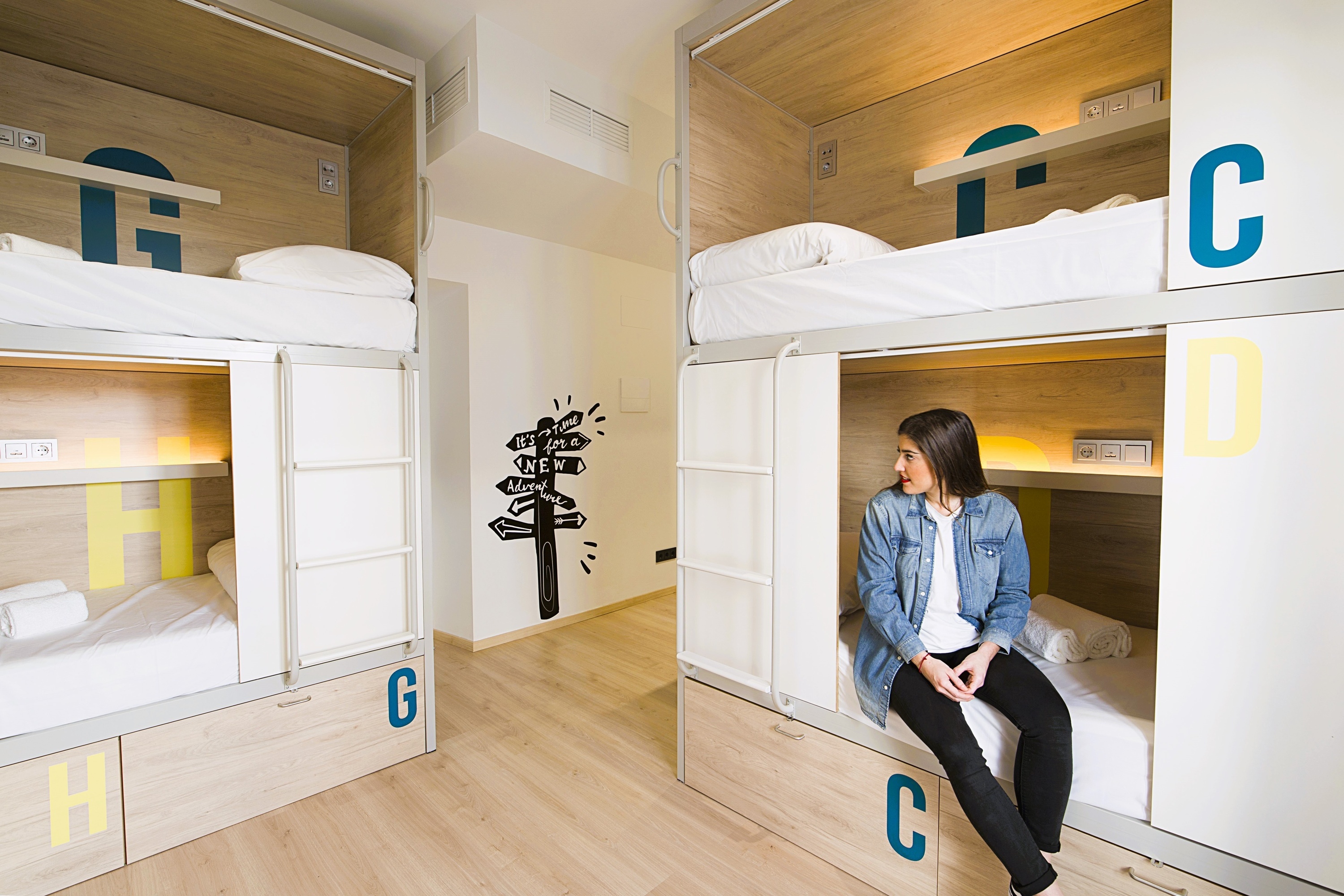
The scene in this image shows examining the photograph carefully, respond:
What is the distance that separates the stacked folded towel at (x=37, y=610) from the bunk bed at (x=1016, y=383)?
1964 mm

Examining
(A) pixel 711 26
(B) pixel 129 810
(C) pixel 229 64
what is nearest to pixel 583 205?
(A) pixel 711 26

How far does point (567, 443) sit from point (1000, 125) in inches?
109

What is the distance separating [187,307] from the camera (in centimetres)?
185

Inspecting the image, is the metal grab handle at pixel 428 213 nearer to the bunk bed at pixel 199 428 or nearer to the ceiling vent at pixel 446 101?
the bunk bed at pixel 199 428

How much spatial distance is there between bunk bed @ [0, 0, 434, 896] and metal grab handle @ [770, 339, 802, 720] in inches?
53.2

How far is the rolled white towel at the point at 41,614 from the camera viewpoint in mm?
1826

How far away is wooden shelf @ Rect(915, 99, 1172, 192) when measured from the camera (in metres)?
1.78

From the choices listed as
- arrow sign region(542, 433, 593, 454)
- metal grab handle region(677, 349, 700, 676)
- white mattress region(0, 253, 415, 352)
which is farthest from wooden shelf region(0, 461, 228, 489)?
metal grab handle region(677, 349, 700, 676)

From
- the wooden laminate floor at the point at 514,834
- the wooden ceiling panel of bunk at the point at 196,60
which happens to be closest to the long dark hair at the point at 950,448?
the wooden laminate floor at the point at 514,834

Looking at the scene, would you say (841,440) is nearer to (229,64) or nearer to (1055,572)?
(1055,572)

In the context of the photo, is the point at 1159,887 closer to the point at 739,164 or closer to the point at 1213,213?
the point at 1213,213

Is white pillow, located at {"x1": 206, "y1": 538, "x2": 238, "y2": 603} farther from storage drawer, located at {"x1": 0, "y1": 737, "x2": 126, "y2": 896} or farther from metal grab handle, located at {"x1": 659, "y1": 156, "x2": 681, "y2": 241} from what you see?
metal grab handle, located at {"x1": 659, "y1": 156, "x2": 681, "y2": 241}

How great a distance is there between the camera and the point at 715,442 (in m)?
2.03

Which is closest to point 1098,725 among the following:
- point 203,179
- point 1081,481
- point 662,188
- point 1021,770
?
point 1021,770
